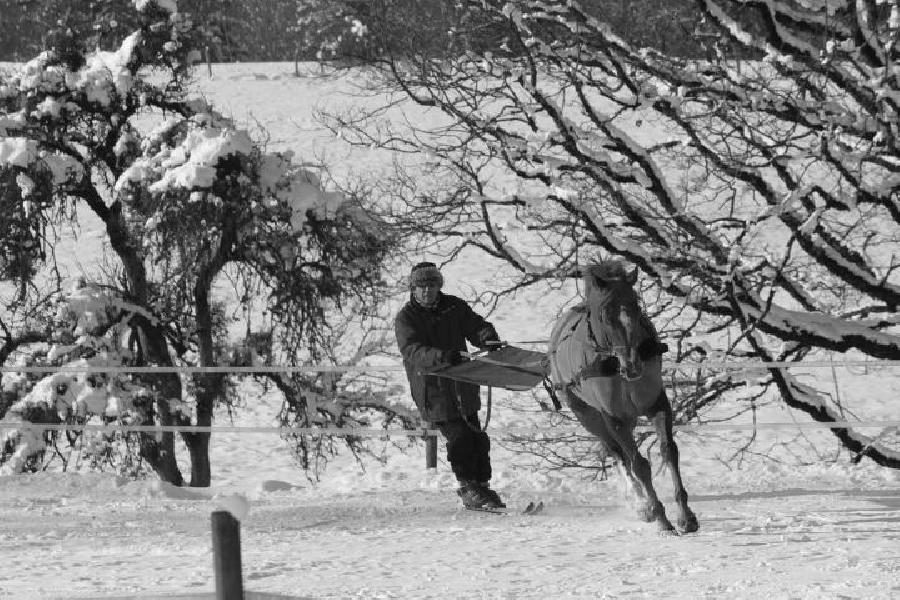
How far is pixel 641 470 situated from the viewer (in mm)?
7559

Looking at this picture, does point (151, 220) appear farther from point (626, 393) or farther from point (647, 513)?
point (647, 513)

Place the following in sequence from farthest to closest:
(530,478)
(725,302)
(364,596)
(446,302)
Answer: (725,302), (530,478), (446,302), (364,596)

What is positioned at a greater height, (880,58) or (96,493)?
(880,58)

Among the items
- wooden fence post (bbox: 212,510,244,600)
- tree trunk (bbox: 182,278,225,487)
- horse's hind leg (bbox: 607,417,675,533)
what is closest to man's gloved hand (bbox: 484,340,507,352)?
horse's hind leg (bbox: 607,417,675,533)

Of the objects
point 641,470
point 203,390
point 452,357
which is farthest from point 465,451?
point 203,390

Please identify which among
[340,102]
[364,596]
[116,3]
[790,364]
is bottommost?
[364,596]

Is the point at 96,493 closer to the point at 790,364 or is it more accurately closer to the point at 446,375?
the point at 446,375

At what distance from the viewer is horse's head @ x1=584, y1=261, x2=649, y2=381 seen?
7.20 meters

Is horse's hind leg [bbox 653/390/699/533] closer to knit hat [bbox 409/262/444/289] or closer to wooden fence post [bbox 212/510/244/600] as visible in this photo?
knit hat [bbox 409/262/444/289]

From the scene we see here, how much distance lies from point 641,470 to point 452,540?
1161 mm

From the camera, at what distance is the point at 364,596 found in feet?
19.5

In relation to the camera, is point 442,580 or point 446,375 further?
point 446,375

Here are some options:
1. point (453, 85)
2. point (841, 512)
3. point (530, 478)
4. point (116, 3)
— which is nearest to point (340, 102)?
point (116, 3)

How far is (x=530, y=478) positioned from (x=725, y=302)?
316cm
